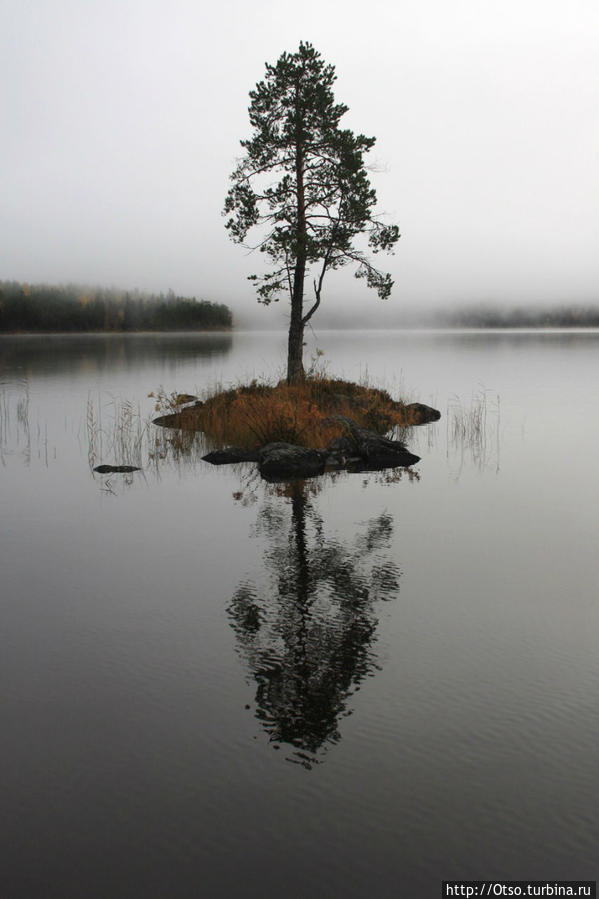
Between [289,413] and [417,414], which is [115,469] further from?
[417,414]

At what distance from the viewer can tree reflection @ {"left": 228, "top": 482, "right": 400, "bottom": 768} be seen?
5602 millimetres

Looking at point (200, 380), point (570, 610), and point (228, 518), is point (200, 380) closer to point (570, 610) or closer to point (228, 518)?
point (228, 518)

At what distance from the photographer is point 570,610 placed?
785cm

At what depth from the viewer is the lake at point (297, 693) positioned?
4.17 m

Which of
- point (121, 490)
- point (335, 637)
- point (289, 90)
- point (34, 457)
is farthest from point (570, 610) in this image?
point (289, 90)

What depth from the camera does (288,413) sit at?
749 inches

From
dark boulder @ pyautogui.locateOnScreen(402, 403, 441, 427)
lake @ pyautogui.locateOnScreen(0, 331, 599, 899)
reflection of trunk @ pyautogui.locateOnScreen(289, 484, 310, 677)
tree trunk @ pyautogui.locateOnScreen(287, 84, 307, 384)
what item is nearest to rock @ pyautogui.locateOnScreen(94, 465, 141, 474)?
lake @ pyautogui.locateOnScreen(0, 331, 599, 899)

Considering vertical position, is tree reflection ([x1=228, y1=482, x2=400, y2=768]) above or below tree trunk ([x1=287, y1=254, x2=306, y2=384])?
below

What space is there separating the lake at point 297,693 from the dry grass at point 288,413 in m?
5.36

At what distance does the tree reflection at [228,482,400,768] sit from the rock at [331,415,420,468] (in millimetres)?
6091

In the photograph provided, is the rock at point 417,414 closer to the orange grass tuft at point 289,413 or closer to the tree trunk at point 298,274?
the orange grass tuft at point 289,413

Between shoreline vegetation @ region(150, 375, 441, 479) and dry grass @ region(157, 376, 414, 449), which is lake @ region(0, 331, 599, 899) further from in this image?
dry grass @ region(157, 376, 414, 449)

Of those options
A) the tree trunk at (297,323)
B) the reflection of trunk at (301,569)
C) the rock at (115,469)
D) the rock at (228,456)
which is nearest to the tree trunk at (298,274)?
the tree trunk at (297,323)

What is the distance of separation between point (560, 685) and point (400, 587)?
275cm
